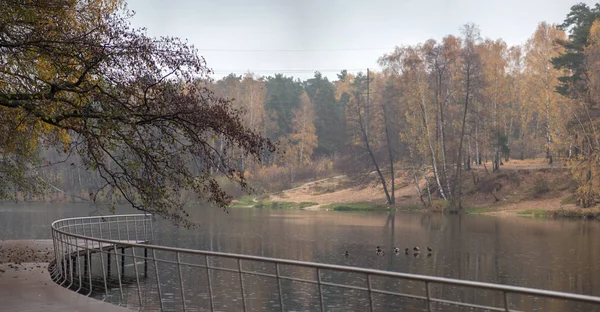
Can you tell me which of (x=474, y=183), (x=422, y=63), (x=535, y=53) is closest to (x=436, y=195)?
(x=474, y=183)

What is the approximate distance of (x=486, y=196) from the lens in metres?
60.5

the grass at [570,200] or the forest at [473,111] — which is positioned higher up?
the forest at [473,111]

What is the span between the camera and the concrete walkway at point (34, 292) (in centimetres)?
1148

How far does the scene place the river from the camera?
80.6ft

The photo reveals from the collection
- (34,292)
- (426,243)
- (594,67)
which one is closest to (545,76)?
(594,67)

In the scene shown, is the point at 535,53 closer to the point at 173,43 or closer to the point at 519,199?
the point at 519,199

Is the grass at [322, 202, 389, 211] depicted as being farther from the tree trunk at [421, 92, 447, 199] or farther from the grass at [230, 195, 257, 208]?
the grass at [230, 195, 257, 208]

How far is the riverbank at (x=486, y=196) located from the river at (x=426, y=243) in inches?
178

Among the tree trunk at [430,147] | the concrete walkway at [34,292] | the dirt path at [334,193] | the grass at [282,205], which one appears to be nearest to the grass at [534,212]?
the tree trunk at [430,147]

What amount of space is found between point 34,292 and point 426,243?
25742mm

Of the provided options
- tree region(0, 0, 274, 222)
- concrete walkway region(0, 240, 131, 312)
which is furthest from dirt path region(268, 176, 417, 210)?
tree region(0, 0, 274, 222)

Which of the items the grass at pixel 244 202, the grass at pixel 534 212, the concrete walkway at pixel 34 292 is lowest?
the grass at pixel 534 212

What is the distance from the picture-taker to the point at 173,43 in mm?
14336

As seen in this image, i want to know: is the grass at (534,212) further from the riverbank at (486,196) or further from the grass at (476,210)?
the grass at (476,210)
